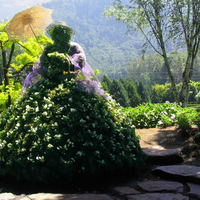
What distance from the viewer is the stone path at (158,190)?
2545 mm

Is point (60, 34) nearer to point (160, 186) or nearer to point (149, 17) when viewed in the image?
point (160, 186)

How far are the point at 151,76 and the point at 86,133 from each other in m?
73.8

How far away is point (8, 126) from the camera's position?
3.46 meters

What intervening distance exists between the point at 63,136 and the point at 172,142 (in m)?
3.18

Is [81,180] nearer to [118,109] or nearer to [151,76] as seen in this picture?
[118,109]

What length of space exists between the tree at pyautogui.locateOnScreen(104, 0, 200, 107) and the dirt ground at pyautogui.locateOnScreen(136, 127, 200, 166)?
5292mm

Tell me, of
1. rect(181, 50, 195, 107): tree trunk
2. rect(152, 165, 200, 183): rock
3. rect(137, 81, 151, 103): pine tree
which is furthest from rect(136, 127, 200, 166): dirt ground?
rect(137, 81, 151, 103): pine tree

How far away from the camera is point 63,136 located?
2.98 meters

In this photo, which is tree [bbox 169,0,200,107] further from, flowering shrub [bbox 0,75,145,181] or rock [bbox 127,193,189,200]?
rock [bbox 127,193,189,200]

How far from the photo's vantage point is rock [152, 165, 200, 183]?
10.2 feet

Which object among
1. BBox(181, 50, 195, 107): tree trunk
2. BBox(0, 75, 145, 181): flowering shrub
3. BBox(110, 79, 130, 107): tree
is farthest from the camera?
BBox(110, 79, 130, 107): tree

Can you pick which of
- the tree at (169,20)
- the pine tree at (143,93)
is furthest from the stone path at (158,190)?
the pine tree at (143,93)

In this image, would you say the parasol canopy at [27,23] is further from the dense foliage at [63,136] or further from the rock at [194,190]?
the rock at [194,190]

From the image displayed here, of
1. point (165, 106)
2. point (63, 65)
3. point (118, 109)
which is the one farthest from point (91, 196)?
point (165, 106)
